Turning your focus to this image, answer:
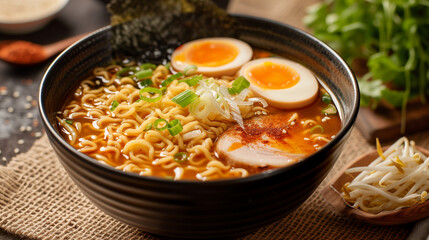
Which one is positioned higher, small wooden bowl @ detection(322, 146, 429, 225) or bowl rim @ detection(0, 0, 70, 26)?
small wooden bowl @ detection(322, 146, 429, 225)

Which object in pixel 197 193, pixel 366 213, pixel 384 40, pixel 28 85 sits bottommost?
pixel 28 85

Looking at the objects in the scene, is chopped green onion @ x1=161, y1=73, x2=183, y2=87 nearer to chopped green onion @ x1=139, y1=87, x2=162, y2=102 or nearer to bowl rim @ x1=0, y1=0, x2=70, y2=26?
chopped green onion @ x1=139, y1=87, x2=162, y2=102

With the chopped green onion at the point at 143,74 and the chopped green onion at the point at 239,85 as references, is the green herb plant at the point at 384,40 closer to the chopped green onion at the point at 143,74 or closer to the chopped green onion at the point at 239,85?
the chopped green onion at the point at 239,85

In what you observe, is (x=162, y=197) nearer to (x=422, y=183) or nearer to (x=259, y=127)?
(x=259, y=127)

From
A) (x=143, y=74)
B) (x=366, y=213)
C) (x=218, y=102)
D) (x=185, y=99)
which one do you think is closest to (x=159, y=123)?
(x=185, y=99)

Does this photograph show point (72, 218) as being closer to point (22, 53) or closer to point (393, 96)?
point (22, 53)

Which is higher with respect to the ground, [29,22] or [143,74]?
[143,74]

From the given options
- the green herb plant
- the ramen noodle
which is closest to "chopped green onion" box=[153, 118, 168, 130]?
the ramen noodle
